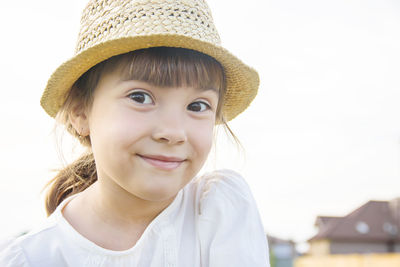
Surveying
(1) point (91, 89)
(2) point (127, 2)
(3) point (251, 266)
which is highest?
(2) point (127, 2)

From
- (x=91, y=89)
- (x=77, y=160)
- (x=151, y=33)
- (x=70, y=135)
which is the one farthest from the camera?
(x=77, y=160)

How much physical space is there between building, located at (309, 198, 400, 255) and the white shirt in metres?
35.1

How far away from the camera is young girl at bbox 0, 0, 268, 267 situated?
69.6 inches

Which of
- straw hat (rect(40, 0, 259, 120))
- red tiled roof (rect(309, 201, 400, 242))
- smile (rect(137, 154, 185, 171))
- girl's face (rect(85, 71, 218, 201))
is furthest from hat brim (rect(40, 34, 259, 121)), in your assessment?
red tiled roof (rect(309, 201, 400, 242))

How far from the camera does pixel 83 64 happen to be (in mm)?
1938

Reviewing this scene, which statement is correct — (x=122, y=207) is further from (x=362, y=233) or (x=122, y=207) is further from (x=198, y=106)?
(x=362, y=233)

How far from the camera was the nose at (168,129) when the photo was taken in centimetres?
170

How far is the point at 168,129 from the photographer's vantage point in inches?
67.0

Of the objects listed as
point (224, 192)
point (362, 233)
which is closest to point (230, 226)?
point (224, 192)

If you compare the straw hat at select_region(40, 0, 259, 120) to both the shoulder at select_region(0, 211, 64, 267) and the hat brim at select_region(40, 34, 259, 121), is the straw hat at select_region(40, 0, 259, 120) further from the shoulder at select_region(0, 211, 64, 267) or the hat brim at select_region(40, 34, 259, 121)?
the shoulder at select_region(0, 211, 64, 267)

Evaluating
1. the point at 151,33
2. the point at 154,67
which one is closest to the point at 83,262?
the point at 154,67

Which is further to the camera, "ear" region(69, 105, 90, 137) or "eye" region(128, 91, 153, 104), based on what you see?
"ear" region(69, 105, 90, 137)

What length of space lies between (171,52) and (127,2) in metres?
0.28

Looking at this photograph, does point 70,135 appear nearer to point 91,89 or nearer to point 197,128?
point 91,89
